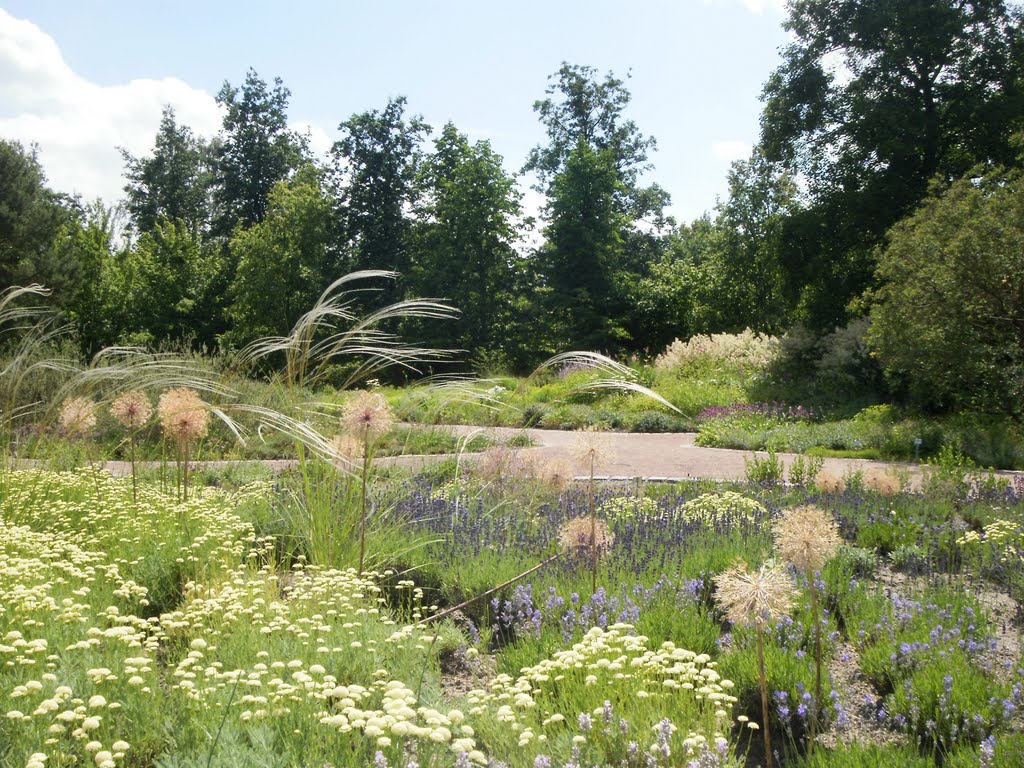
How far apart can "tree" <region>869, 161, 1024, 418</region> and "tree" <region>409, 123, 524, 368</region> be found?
17.9m

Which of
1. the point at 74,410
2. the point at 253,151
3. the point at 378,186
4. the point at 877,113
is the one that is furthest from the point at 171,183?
the point at 74,410

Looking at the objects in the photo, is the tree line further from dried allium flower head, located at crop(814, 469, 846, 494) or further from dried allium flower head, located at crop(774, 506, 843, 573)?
dried allium flower head, located at crop(774, 506, 843, 573)

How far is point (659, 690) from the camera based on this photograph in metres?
2.80

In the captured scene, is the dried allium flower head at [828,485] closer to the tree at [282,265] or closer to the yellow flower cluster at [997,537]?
the yellow flower cluster at [997,537]

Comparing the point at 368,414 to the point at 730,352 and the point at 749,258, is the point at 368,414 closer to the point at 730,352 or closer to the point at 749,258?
the point at 730,352

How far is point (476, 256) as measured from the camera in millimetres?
30703

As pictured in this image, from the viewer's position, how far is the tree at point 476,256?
100 ft

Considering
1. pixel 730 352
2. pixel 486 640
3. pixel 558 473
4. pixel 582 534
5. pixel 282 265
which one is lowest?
pixel 486 640

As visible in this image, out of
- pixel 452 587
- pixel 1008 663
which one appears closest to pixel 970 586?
pixel 1008 663

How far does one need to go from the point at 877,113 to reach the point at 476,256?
15.4 m

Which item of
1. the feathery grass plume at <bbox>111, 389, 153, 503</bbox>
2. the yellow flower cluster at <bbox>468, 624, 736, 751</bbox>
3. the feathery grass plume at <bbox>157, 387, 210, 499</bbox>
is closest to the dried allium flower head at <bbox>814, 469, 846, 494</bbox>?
the yellow flower cluster at <bbox>468, 624, 736, 751</bbox>

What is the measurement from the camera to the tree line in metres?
14.3

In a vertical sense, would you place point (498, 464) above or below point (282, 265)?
below

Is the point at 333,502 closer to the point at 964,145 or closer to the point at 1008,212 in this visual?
the point at 1008,212
